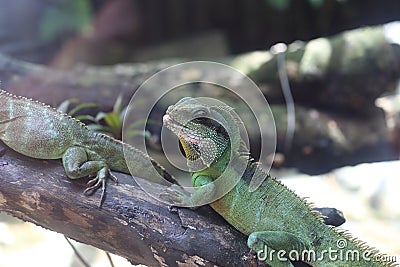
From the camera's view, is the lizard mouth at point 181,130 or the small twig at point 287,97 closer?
the lizard mouth at point 181,130

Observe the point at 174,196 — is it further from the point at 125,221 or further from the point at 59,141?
the point at 59,141

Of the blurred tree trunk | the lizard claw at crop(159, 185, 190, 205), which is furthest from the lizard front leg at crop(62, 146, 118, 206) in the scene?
the blurred tree trunk

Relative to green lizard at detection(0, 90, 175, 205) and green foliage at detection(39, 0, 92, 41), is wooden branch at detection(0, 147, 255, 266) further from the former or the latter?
green foliage at detection(39, 0, 92, 41)

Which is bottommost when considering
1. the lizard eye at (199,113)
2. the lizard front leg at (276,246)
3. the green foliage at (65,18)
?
the lizard front leg at (276,246)

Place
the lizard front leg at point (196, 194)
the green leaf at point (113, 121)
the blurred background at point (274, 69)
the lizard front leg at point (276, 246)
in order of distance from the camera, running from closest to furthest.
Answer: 1. the lizard front leg at point (276, 246)
2. the lizard front leg at point (196, 194)
3. the green leaf at point (113, 121)
4. the blurred background at point (274, 69)

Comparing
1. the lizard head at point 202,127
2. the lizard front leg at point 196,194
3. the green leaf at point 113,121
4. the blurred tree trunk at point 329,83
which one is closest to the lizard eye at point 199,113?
the lizard head at point 202,127

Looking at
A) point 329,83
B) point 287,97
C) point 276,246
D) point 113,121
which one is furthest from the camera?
point 329,83

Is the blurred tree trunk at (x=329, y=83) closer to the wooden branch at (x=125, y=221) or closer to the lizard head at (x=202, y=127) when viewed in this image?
the wooden branch at (x=125, y=221)

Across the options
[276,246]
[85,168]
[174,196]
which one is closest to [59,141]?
[85,168]
